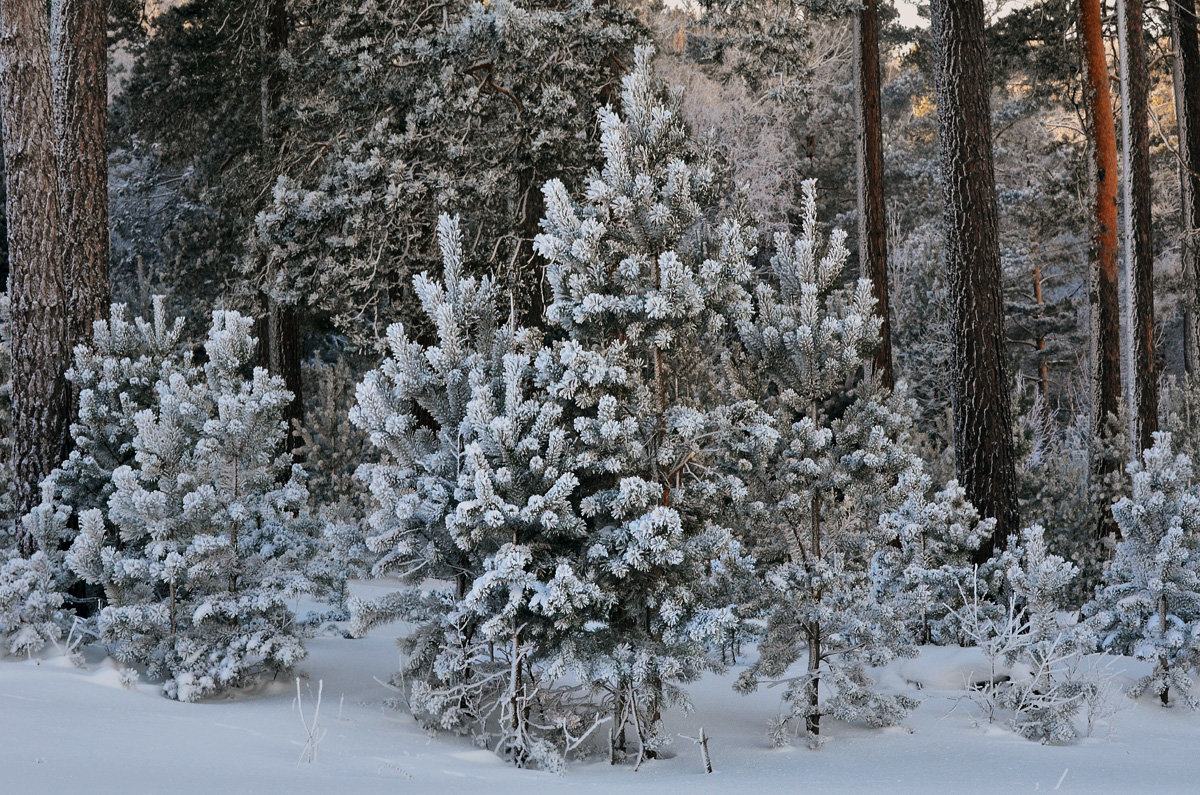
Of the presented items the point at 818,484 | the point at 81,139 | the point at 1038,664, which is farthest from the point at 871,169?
the point at 81,139

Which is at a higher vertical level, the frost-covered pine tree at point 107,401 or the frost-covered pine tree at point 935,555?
the frost-covered pine tree at point 107,401

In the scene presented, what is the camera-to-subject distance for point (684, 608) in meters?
4.71

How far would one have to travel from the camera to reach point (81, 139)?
7.30 m

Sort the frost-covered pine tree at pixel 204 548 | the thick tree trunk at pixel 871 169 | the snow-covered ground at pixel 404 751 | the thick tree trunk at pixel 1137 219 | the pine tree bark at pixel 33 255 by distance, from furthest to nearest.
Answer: the thick tree trunk at pixel 871 169 → the thick tree trunk at pixel 1137 219 → the pine tree bark at pixel 33 255 → the frost-covered pine tree at pixel 204 548 → the snow-covered ground at pixel 404 751

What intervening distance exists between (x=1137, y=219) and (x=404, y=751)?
10766 mm

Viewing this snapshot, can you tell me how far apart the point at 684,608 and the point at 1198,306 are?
43.0 ft

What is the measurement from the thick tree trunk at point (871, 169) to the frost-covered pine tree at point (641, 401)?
6917mm

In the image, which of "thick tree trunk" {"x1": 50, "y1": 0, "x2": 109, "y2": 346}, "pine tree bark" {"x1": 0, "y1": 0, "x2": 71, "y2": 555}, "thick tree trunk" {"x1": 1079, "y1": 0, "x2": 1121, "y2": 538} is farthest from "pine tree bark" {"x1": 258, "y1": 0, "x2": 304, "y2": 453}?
"thick tree trunk" {"x1": 1079, "y1": 0, "x2": 1121, "y2": 538}

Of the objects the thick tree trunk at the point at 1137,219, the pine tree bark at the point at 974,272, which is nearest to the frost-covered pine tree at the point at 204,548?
the pine tree bark at the point at 974,272

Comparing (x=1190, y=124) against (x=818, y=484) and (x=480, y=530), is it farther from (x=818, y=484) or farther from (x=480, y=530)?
(x=480, y=530)

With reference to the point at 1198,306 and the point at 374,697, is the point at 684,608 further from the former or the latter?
the point at 1198,306

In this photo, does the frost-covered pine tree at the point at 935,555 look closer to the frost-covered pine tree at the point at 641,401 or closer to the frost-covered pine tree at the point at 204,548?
the frost-covered pine tree at the point at 641,401

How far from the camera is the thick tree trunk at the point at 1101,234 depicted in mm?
12641

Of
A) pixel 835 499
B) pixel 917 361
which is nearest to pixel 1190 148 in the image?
pixel 917 361
